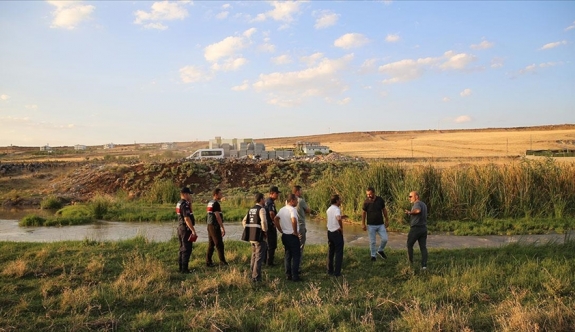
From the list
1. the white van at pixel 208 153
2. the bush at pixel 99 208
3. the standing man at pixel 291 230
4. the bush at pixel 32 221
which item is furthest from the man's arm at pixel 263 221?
the white van at pixel 208 153

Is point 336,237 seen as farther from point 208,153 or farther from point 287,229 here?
point 208,153

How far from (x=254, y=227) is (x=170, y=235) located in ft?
28.2

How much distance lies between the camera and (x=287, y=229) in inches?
357

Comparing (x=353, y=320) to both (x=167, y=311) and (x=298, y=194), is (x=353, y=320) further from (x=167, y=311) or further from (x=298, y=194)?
(x=298, y=194)

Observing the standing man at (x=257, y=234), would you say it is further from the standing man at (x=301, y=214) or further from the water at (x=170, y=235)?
the water at (x=170, y=235)

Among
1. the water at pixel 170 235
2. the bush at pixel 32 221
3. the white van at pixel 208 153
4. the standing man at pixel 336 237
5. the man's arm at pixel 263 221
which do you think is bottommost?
the water at pixel 170 235

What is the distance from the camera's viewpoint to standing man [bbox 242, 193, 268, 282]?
887 cm

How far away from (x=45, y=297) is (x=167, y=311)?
2.31 meters

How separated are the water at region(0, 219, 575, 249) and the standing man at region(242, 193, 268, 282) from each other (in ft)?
18.8

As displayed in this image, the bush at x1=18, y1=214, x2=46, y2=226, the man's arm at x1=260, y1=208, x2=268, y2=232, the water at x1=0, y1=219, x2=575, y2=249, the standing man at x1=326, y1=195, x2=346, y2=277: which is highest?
the man's arm at x1=260, y1=208, x2=268, y2=232

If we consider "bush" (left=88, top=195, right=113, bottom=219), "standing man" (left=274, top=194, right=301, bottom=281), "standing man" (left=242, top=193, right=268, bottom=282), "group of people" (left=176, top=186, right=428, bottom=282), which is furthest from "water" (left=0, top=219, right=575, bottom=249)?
"standing man" (left=242, top=193, right=268, bottom=282)

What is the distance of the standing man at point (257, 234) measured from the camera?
887cm

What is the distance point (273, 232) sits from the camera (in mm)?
10539

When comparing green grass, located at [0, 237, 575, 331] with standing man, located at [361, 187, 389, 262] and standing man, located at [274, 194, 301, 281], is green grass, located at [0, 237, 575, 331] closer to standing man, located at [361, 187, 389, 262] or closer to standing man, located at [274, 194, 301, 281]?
standing man, located at [274, 194, 301, 281]
